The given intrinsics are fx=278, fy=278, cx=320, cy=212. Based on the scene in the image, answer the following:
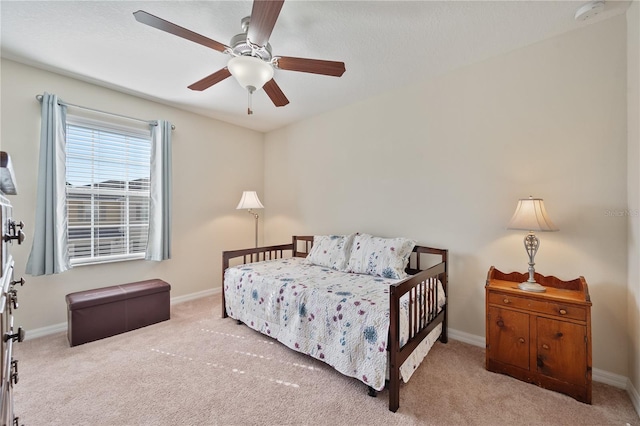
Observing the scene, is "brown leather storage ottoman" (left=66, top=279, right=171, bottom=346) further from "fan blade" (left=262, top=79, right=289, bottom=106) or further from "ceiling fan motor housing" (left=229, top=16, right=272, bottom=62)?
"ceiling fan motor housing" (left=229, top=16, right=272, bottom=62)

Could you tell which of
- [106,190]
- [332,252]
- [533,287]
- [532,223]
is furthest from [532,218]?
[106,190]

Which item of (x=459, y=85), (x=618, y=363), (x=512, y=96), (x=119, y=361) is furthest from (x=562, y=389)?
(x=119, y=361)

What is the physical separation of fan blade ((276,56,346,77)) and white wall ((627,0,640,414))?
6.02 ft

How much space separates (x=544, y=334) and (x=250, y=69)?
2.57 m

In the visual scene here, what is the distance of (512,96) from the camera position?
2.33 meters

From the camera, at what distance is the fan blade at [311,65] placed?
1846mm

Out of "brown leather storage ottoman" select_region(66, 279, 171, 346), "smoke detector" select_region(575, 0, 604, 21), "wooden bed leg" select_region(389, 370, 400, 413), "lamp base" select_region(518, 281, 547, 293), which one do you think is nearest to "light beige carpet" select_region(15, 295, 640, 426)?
"wooden bed leg" select_region(389, 370, 400, 413)

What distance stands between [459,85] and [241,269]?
282 cm

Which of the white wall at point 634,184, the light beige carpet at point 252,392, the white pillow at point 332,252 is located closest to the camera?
the light beige carpet at point 252,392

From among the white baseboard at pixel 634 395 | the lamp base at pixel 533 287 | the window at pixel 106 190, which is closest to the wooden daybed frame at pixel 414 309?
the lamp base at pixel 533 287

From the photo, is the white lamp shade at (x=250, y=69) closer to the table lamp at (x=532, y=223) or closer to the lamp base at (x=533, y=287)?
the table lamp at (x=532, y=223)

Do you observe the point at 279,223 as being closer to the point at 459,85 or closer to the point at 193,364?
the point at 193,364

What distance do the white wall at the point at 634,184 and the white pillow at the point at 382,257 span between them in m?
1.45

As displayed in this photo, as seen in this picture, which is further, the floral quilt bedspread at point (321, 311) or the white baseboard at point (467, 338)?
the white baseboard at point (467, 338)
